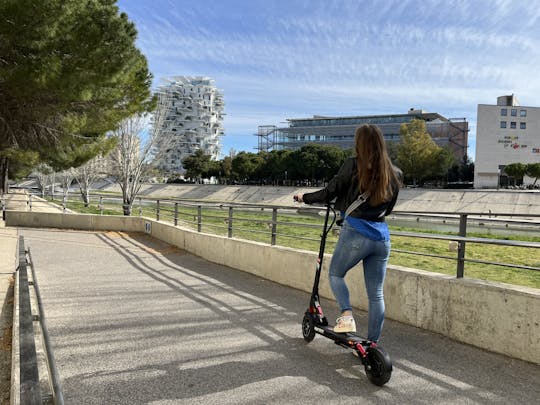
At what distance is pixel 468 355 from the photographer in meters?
3.97

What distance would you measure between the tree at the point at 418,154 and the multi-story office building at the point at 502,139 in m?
15.9

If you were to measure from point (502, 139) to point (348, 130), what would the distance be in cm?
4436

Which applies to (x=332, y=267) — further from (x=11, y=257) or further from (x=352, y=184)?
(x=11, y=257)

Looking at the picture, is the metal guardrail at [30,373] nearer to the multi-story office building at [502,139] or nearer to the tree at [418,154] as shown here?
the tree at [418,154]

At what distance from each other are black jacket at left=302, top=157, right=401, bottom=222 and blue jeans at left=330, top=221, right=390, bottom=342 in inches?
6.3

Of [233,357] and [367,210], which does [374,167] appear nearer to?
[367,210]

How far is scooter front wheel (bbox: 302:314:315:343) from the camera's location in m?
4.07

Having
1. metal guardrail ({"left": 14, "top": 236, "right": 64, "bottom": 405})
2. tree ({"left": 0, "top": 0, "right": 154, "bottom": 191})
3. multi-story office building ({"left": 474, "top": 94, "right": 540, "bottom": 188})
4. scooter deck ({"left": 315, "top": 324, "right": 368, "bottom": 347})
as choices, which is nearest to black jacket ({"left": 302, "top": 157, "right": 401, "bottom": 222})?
scooter deck ({"left": 315, "top": 324, "right": 368, "bottom": 347})

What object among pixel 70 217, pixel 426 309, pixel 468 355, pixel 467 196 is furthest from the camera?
pixel 467 196

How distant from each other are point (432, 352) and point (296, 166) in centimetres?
7590

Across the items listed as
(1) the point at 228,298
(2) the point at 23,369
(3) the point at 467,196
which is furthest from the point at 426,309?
(3) the point at 467,196

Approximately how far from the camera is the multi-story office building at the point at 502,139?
77562 millimetres

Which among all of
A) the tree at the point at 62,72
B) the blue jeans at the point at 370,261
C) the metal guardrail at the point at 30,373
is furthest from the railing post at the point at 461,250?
the tree at the point at 62,72

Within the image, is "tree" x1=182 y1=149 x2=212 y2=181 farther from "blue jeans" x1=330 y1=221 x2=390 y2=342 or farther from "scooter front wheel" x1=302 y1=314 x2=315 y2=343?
"blue jeans" x1=330 y1=221 x2=390 y2=342
